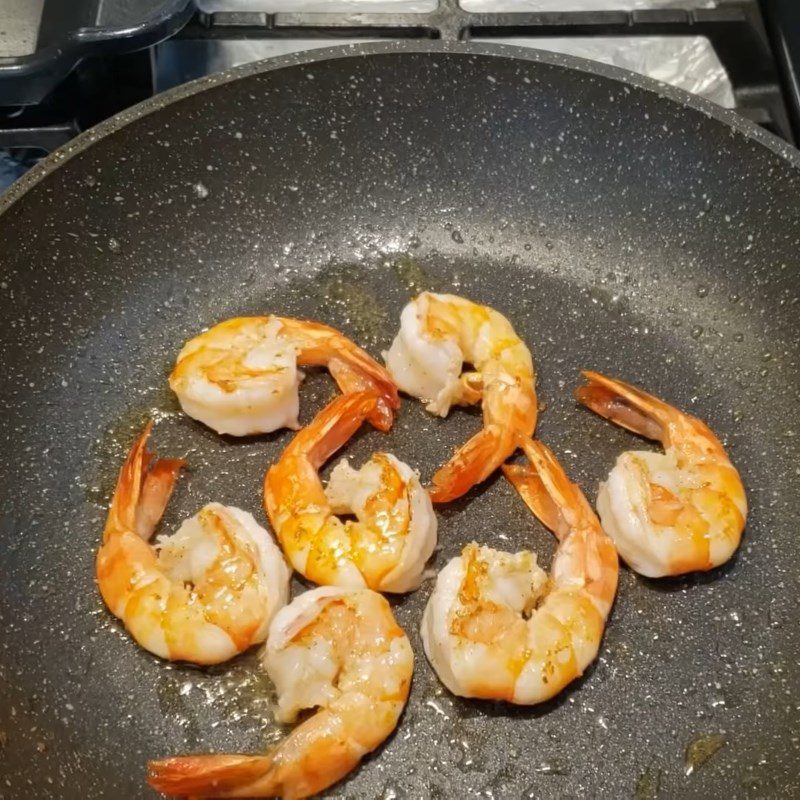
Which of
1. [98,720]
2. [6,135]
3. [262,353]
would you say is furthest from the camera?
[6,135]

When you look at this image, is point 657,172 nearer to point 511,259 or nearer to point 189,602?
point 511,259

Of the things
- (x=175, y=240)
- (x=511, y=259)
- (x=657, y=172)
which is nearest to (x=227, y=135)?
(x=175, y=240)

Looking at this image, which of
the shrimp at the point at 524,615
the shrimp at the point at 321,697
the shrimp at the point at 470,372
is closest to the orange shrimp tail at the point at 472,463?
the shrimp at the point at 470,372

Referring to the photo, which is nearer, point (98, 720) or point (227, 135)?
point (98, 720)

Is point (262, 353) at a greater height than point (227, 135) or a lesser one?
lesser

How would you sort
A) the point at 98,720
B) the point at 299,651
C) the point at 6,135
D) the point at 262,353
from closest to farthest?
the point at 299,651, the point at 98,720, the point at 262,353, the point at 6,135

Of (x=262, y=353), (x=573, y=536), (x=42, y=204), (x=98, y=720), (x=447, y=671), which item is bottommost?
(x=98, y=720)

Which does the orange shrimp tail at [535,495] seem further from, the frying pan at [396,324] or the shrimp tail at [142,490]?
the shrimp tail at [142,490]
